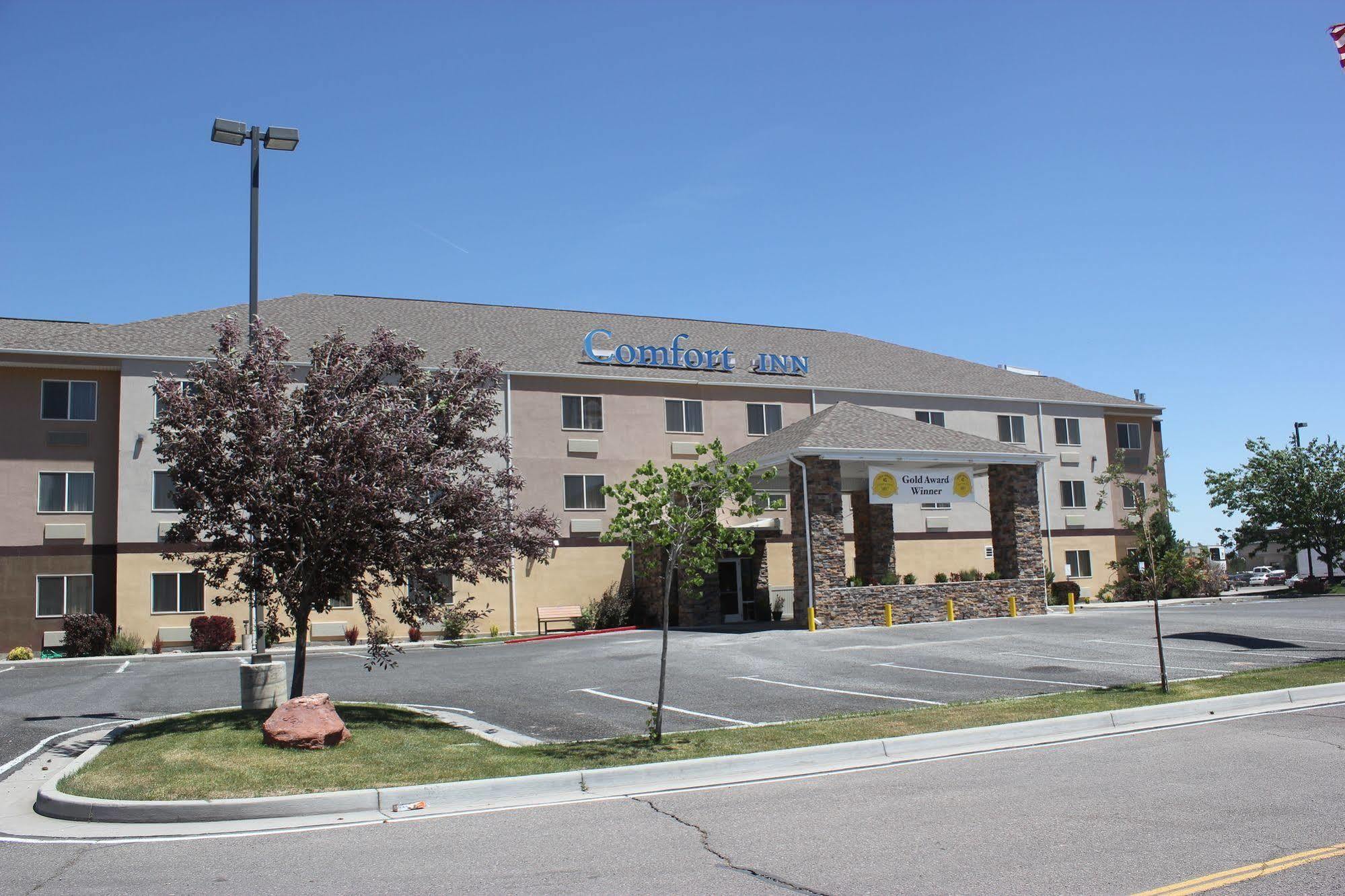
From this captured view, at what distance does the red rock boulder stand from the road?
302 cm

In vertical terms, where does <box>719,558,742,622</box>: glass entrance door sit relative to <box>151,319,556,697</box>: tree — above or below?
below

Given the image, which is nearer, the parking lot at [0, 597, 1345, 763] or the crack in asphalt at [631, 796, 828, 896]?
the crack in asphalt at [631, 796, 828, 896]

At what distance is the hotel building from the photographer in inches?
1215

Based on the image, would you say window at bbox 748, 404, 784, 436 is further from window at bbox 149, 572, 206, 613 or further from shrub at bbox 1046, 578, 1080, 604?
window at bbox 149, 572, 206, 613

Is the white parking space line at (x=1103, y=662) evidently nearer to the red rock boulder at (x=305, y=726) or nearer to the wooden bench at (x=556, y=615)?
the red rock boulder at (x=305, y=726)

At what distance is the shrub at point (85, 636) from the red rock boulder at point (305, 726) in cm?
2199

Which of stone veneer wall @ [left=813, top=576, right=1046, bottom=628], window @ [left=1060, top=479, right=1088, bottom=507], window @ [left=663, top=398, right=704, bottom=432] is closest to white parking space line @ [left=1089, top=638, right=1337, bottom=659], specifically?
stone veneer wall @ [left=813, top=576, right=1046, bottom=628]

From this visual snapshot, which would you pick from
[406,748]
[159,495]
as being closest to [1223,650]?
[406,748]

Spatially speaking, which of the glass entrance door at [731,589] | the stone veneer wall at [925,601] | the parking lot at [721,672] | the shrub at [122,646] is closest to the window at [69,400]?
the shrub at [122,646]

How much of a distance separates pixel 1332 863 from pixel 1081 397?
4172 centimetres

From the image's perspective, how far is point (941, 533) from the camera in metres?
41.4

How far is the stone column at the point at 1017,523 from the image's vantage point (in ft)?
105

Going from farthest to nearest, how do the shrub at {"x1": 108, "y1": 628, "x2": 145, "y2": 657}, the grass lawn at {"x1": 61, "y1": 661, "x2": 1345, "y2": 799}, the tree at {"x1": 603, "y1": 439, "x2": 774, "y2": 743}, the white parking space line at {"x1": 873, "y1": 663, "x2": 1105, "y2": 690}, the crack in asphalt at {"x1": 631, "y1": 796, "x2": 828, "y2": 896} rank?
the shrub at {"x1": 108, "y1": 628, "x2": 145, "y2": 657} → the white parking space line at {"x1": 873, "y1": 663, "x2": 1105, "y2": 690} → the tree at {"x1": 603, "y1": 439, "x2": 774, "y2": 743} → the grass lawn at {"x1": 61, "y1": 661, "x2": 1345, "y2": 799} → the crack in asphalt at {"x1": 631, "y1": 796, "x2": 828, "y2": 896}

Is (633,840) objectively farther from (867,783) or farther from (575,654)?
(575,654)
